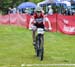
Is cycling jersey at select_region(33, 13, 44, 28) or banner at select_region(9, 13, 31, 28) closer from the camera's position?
cycling jersey at select_region(33, 13, 44, 28)

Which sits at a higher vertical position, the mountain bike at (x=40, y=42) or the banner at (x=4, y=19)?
the mountain bike at (x=40, y=42)

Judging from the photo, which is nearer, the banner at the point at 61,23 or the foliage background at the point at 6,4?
→ the banner at the point at 61,23

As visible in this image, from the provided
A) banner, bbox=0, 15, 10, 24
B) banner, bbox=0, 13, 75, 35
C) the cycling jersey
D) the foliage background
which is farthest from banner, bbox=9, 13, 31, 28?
the foliage background

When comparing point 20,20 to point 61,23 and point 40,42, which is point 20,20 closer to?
point 61,23

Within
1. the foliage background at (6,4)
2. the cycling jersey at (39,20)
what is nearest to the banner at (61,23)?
the cycling jersey at (39,20)

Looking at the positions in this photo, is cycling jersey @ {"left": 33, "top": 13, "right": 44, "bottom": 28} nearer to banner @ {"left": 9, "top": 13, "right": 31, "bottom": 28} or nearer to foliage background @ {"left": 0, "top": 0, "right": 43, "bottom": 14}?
banner @ {"left": 9, "top": 13, "right": 31, "bottom": 28}

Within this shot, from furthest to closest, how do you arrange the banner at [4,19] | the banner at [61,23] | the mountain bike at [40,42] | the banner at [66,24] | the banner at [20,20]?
the banner at [4,19]
the banner at [20,20]
the banner at [61,23]
the banner at [66,24]
the mountain bike at [40,42]

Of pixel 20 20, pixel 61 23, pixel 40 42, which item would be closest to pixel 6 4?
pixel 20 20

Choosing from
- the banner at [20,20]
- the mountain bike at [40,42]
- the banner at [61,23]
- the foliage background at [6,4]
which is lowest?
the foliage background at [6,4]

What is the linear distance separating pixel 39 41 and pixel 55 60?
83 centimetres

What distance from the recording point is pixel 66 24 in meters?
23.6

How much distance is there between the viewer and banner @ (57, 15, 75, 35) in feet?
75.1

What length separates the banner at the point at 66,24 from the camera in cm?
2289

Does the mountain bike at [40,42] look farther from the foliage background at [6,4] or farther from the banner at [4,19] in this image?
the foliage background at [6,4]
